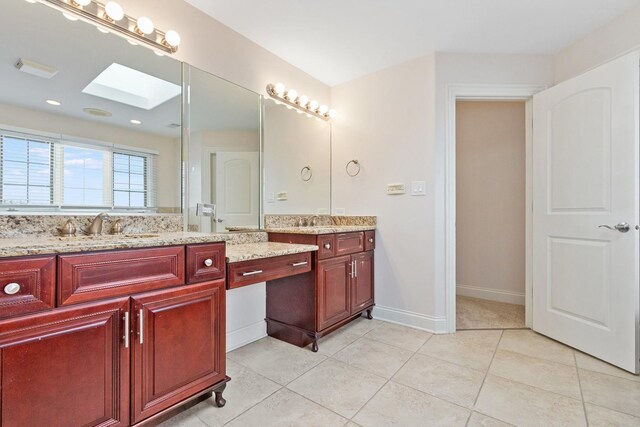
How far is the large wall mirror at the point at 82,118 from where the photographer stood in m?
1.32

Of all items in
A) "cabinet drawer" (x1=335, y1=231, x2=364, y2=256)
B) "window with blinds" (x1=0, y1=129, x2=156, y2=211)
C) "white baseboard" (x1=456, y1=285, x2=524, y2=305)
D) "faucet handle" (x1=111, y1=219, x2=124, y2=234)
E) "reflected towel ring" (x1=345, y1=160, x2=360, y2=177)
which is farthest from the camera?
"white baseboard" (x1=456, y1=285, x2=524, y2=305)

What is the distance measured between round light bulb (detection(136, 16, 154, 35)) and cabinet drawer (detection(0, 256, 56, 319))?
1.31 metres

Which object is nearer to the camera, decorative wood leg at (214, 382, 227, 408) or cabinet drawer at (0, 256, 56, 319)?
cabinet drawer at (0, 256, 56, 319)

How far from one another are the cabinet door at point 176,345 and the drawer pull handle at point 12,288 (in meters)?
0.34

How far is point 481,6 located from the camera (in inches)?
75.7

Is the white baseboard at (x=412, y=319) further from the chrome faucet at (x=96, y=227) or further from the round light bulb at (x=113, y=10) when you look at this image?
the round light bulb at (x=113, y=10)

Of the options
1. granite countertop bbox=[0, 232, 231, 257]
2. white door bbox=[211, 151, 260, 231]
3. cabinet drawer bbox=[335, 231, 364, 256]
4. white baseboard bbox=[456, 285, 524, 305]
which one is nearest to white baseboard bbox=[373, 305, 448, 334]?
cabinet drawer bbox=[335, 231, 364, 256]

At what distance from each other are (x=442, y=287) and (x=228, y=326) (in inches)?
67.3

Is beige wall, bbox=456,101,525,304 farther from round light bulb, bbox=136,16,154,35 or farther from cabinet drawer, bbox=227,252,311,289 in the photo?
round light bulb, bbox=136,16,154,35

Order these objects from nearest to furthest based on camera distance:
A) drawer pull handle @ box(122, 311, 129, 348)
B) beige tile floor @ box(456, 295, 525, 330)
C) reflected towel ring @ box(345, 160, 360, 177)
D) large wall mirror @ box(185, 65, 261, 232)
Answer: drawer pull handle @ box(122, 311, 129, 348) < large wall mirror @ box(185, 65, 261, 232) < beige tile floor @ box(456, 295, 525, 330) < reflected towel ring @ box(345, 160, 360, 177)

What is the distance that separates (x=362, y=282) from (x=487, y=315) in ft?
4.27

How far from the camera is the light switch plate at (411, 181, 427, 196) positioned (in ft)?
8.21

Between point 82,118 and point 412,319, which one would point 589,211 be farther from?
point 82,118

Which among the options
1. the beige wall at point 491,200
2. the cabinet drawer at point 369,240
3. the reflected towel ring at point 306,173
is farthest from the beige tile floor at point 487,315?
the reflected towel ring at point 306,173
